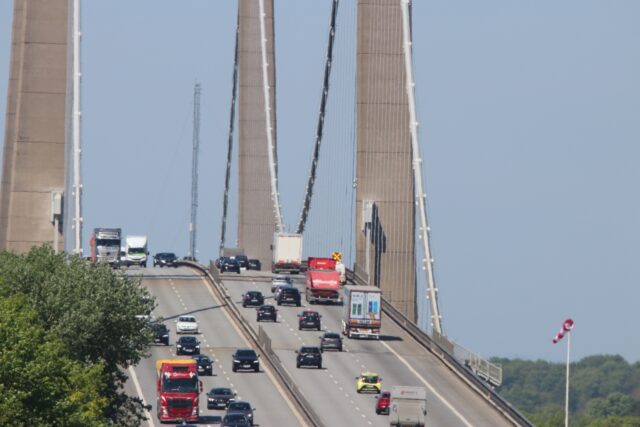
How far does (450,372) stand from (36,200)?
2408 centimetres

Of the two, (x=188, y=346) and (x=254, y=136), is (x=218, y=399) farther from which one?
(x=254, y=136)

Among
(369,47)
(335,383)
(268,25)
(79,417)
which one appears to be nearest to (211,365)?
(335,383)

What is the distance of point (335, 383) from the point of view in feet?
319

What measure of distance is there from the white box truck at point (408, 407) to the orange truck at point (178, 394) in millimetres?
9256

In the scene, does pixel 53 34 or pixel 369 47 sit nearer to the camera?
pixel 53 34

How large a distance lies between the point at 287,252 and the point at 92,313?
72.9 m

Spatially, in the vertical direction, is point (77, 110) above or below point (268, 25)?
below

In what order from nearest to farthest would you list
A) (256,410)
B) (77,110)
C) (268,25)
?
(256,410), (77,110), (268,25)

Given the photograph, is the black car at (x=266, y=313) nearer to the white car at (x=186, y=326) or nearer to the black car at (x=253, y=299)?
the white car at (x=186, y=326)

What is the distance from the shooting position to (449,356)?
103062 millimetres

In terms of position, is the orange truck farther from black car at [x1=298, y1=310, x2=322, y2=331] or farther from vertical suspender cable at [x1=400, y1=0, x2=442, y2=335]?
vertical suspender cable at [x1=400, y1=0, x2=442, y2=335]

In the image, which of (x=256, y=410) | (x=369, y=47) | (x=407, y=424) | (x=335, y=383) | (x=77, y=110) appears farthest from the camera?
(x=369, y=47)

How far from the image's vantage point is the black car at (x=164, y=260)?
167000mm

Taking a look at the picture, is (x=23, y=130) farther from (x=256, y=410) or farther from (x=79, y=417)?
(x=79, y=417)
